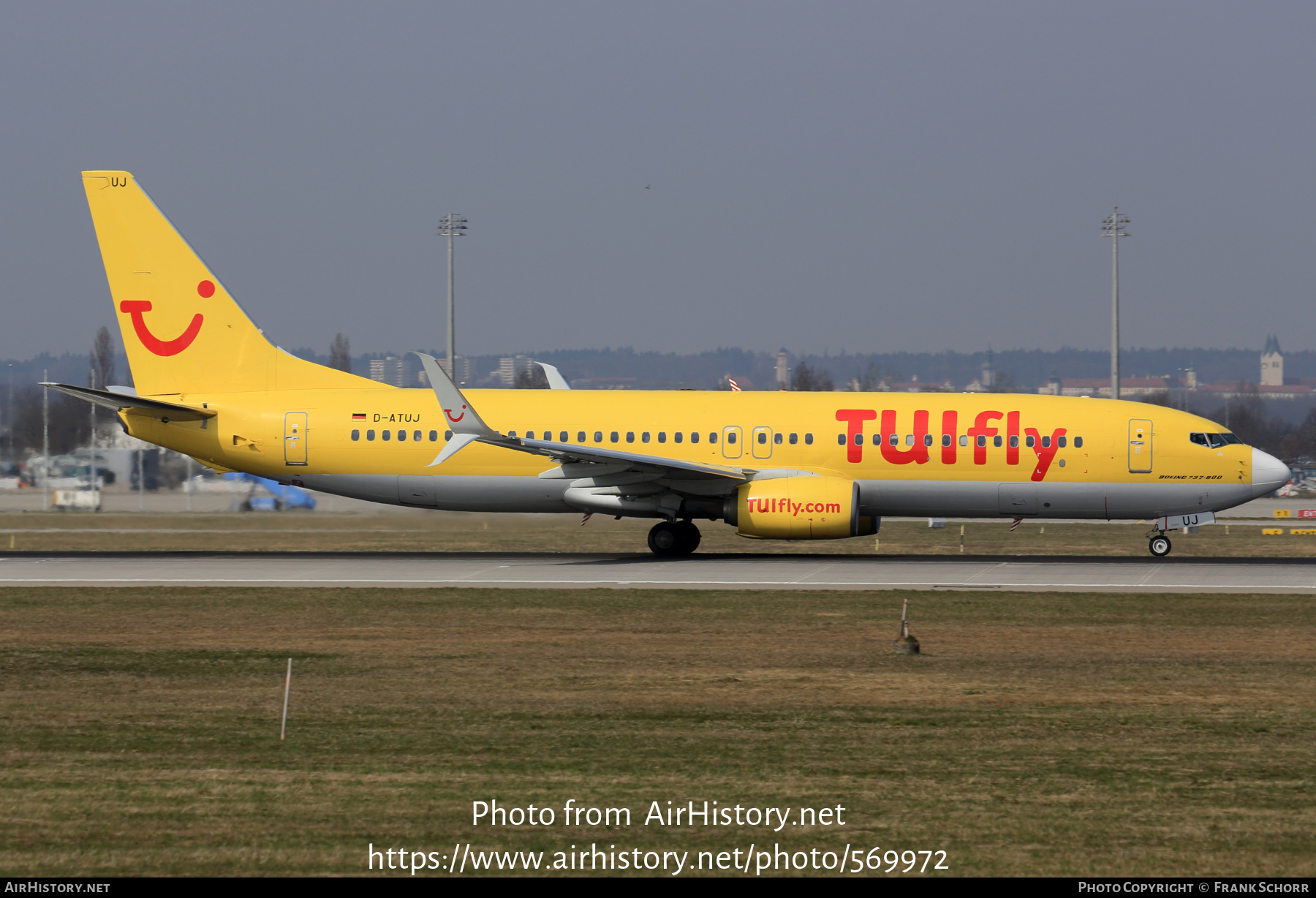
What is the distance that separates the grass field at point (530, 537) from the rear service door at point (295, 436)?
14.3 feet

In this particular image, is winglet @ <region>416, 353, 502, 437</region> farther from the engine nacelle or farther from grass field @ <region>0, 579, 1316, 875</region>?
grass field @ <region>0, 579, 1316, 875</region>

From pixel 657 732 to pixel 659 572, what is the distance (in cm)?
1665

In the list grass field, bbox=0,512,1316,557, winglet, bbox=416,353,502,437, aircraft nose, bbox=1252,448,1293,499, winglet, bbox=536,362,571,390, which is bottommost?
grass field, bbox=0,512,1316,557

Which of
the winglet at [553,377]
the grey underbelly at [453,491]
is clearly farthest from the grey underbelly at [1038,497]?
the winglet at [553,377]

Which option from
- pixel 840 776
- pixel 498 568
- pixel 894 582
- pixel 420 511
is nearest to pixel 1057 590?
pixel 894 582

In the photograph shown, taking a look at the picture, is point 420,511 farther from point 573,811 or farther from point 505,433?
point 573,811

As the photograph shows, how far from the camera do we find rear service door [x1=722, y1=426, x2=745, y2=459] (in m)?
33.4

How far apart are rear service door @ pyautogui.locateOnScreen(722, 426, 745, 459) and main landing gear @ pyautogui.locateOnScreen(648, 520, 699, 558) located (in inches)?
80.8

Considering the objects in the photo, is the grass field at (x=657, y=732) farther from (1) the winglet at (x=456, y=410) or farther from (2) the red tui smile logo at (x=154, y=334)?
(2) the red tui smile logo at (x=154, y=334)

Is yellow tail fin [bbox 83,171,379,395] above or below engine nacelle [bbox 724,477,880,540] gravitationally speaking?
above

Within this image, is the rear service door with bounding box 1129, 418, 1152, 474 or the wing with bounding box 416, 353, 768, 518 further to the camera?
the rear service door with bounding box 1129, 418, 1152, 474

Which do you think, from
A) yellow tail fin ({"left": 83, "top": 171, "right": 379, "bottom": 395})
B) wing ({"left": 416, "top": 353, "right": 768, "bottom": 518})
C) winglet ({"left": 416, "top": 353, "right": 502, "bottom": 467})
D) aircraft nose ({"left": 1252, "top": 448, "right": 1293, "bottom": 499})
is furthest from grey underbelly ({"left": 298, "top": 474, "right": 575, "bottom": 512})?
aircraft nose ({"left": 1252, "top": 448, "right": 1293, "bottom": 499})

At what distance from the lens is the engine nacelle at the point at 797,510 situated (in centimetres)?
3136

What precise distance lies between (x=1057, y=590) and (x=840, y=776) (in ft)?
53.2
